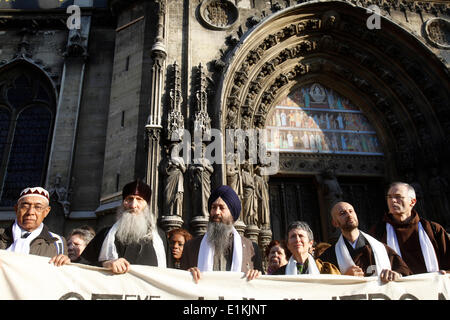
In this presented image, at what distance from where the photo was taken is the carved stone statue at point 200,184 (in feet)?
26.0

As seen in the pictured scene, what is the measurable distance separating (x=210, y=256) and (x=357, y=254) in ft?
4.94

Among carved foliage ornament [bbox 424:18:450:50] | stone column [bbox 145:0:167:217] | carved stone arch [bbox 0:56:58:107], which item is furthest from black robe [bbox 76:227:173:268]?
carved foliage ornament [bbox 424:18:450:50]

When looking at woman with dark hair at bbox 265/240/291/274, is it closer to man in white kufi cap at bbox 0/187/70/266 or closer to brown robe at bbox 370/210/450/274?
brown robe at bbox 370/210/450/274

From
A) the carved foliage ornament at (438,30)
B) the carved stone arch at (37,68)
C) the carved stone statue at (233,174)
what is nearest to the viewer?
the carved stone statue at (233,174)

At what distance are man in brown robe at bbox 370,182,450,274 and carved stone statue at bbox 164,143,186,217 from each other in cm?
461

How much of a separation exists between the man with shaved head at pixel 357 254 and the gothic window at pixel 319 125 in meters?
7.18

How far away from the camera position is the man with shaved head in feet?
11.7

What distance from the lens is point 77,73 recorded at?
1137 centimetres

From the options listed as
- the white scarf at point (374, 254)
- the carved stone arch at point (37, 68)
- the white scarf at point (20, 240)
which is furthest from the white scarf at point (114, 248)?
the carved stone arch at point (37, 68)

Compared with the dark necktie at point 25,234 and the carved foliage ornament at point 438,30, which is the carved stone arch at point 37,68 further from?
the carved foliage ornament at point 438,30

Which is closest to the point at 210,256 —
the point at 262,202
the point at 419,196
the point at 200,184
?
the point at 200,184

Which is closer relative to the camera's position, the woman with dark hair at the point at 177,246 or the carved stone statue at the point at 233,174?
the woman with dark hair at the point at 177,246

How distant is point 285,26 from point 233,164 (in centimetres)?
510
